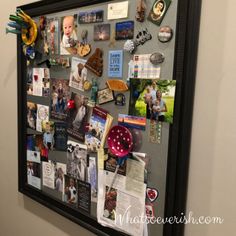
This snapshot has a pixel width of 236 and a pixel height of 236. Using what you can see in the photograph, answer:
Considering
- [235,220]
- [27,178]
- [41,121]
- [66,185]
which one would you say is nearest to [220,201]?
[235,220]

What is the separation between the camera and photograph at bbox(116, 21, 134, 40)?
891 mm

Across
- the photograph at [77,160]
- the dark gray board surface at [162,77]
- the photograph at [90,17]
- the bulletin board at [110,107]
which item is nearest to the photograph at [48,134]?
the bulletin board at [110,107]

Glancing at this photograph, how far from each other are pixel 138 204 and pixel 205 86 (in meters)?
0.42

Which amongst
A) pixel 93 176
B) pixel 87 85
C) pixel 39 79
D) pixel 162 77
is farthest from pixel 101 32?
pixel 93 176

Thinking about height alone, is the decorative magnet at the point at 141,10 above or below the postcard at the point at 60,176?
above

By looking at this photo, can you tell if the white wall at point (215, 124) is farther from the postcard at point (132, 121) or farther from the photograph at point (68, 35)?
the photograph at point (68, 35)

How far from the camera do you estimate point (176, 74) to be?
0.80 meters

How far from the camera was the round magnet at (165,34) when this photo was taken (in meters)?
0.81

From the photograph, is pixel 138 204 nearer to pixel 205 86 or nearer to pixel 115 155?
pixel 115 155

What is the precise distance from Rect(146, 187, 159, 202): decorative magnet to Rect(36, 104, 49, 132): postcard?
1.81ft

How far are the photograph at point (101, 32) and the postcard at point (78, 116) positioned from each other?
0.21 meters

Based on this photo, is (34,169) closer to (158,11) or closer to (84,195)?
(84,195)

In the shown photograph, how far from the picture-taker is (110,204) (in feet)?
3.28

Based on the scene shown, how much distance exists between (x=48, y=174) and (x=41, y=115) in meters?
0.25
